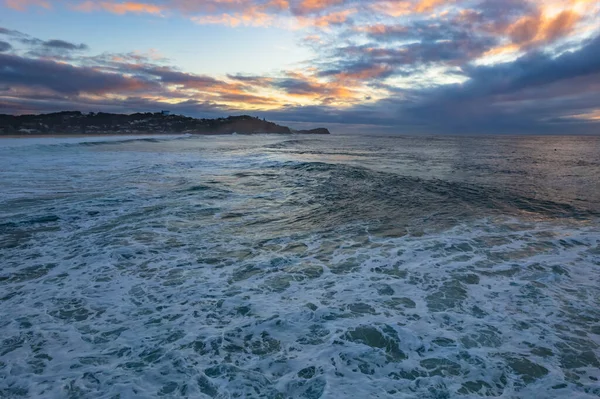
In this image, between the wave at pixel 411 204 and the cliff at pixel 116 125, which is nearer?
the wave at pixel 411 204

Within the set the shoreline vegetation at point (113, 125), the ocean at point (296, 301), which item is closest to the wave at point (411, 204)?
the ocean at point (296, 301)

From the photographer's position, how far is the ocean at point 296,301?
3.39 metres

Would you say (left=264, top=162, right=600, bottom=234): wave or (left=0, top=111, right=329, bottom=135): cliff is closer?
(left=264, top=162, right=600, bottom=234): wave

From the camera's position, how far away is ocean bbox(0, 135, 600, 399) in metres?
3.39

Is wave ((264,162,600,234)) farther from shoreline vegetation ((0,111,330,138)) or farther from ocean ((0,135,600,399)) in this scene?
shoreline vegetation ((0,111,330,138))

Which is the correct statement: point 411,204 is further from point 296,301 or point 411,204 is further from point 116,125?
point 116,125

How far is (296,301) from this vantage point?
4.93 meters

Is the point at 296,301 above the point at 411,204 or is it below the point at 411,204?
below

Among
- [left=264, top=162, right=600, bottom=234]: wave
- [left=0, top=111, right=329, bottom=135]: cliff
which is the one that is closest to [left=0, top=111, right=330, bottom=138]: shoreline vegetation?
[left=0, top=111, right=329, bottom=135]: cliff

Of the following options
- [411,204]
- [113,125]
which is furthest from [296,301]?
[113,125]

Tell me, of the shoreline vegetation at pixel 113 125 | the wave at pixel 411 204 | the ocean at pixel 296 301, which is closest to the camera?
the ocean at pixel 296 301

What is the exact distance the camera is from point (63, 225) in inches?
338

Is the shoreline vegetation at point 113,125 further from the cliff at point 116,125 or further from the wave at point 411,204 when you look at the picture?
the wave at point 411,204

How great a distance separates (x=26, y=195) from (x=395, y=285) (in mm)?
12992
